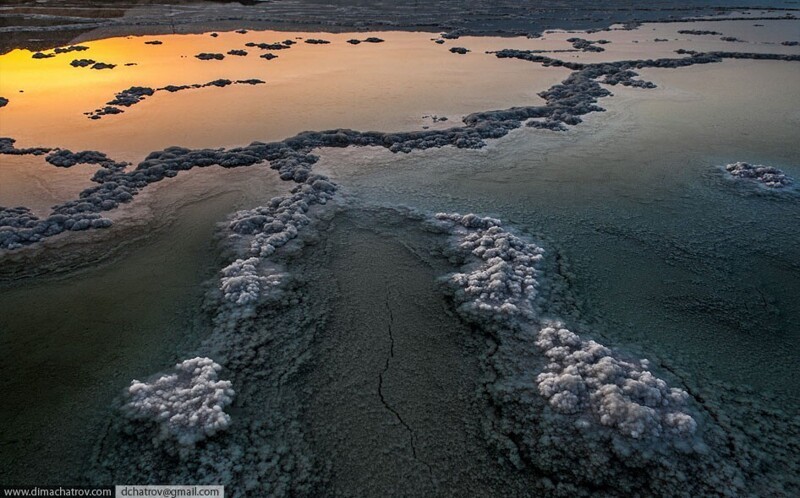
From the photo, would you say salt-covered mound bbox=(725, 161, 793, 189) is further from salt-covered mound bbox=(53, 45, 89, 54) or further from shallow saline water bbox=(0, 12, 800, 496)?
salt-covered mound bbox=(53, 45, 89, 54)

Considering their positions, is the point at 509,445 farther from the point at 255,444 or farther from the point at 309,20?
the point at 309,20

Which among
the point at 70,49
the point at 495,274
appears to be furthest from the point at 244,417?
the point at 70,49

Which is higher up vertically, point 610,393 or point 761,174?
point 761,174

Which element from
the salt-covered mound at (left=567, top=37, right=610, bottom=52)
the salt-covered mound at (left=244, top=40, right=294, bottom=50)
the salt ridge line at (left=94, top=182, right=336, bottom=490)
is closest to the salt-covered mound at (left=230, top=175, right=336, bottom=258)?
the salt ridge line at (left=94, top=182, right=336, bottom=490)

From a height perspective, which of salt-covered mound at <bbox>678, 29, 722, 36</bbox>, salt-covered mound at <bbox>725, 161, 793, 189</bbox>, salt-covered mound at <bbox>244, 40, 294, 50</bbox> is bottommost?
salt-covered mound at <bbox>725, 161, 793, 189</bbox>

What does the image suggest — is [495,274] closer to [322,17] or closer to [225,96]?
[225,96]

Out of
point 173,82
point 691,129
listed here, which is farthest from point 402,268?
point 173,82
